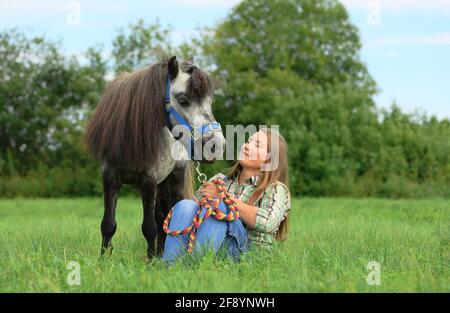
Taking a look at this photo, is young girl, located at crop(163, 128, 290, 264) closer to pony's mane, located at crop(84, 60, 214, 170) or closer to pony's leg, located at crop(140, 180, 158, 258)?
pony's leg, located at crop(140, 180, 158, 258)

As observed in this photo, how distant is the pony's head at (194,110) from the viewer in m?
4.62

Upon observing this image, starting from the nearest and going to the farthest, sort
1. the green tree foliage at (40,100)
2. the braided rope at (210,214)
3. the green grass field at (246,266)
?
1. the green grass field at (246,266)
2. the braided rope at (210,214)
3. the green tree foliage at (40,100)

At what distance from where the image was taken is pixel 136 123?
481 cm

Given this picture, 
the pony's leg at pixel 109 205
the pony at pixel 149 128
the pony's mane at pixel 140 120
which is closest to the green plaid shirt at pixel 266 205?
the pony at pixel 149 128

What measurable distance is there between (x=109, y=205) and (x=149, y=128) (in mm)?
743

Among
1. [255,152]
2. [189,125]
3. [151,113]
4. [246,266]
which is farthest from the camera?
[151,113]

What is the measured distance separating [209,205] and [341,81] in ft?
60.5

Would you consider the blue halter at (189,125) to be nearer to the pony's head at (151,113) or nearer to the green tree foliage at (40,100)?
the pony's head at (151,113)

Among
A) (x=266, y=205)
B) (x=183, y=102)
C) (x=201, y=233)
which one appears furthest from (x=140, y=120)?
(x=266, y=205)

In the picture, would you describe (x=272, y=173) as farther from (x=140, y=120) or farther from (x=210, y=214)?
(x=140, y=120)

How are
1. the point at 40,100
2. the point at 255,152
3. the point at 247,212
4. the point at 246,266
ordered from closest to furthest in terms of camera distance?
the point at 246,266
the point at 247,212
the point at 255,152
the point at 40,100
